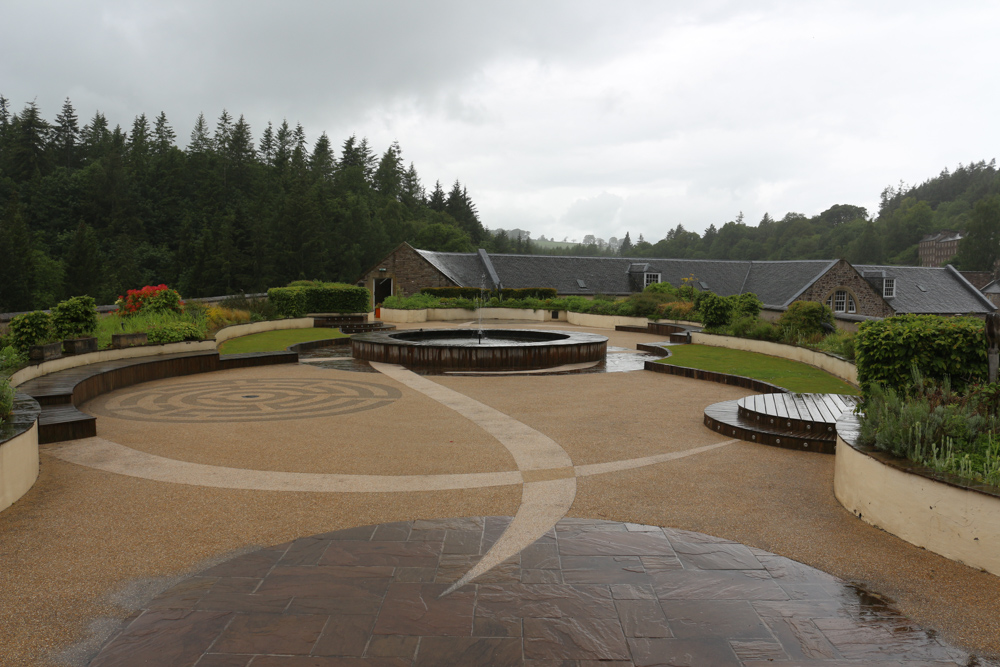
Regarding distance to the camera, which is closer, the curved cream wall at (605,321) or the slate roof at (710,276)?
the curved cream wall at (605,321)

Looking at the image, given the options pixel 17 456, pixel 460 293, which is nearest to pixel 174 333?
pixel 17 456

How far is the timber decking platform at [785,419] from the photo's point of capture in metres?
7.75

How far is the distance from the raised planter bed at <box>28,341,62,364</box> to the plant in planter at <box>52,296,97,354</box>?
0.46 m

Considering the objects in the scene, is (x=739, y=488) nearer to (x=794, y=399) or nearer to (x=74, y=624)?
(x=794, y=399)

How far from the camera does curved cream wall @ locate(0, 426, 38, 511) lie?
5.43 m

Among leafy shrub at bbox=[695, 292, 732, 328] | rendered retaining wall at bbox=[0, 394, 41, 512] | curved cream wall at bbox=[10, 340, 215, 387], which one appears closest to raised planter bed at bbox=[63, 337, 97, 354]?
curved cream wall at bbox=[10, 340, 215, 387]

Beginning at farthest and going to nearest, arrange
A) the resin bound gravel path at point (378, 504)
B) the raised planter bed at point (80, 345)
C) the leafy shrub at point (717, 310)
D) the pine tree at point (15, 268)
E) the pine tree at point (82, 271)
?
the pine tree at point (82, 271) → the pine tree at point (15, 268) → the leafy shrub at point (717, 310) → the raised planter bed at point (80, 345) → the resin bound gravel path at point (378, 504)

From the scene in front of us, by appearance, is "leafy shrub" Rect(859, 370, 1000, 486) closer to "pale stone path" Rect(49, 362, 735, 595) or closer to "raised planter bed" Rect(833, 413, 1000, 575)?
"raised planter bed" Rect(833, 413, 1000, 575)

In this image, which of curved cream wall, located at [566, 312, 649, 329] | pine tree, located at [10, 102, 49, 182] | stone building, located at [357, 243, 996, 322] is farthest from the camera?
pine tree, located at [10, 102, 49, 182]

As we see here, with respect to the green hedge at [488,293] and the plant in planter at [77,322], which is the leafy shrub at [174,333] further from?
the green hedge at [488,293]

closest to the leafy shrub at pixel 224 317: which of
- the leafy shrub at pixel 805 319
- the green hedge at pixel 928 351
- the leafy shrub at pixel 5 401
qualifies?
the leafy shrub at pixel 5 401

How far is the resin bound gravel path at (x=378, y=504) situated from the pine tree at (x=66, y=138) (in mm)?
79335

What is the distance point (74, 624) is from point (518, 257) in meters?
41.6

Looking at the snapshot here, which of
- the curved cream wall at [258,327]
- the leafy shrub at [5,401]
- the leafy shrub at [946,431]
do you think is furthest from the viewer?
the curved cream wall at [258,327]
